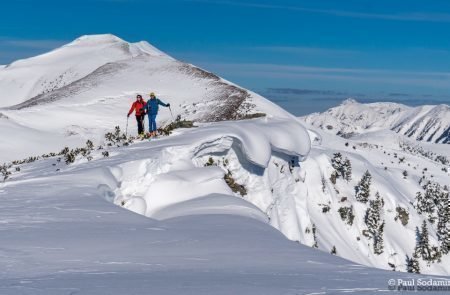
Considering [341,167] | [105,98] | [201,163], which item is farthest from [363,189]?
[105,98]

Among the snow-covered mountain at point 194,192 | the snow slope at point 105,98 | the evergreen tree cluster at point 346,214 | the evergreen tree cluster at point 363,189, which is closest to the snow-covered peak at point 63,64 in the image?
the snow slope at point 105,98

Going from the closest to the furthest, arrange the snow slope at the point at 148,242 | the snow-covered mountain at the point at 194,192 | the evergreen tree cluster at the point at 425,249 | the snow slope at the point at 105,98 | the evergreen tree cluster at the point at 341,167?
the snow slope at the point at 148,242, the snow-covered mountain at the point at 194,192, the evergreen tree cluster at the point at 425,249, the evergreen tree cluster at the point at 341,167, the snow slope at the point at 105,98

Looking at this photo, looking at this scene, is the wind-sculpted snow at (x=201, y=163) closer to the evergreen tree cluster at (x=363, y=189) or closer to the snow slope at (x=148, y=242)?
the snow slope at (x=148, y=242)

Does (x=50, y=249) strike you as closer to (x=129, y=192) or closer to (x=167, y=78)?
(x=129, y=192)

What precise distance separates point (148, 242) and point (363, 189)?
1539 inches

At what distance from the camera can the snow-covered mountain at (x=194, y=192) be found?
9.70 meters

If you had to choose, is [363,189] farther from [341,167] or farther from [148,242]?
[148,242]

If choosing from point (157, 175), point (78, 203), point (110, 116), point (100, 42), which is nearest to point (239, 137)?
point (157, 175)

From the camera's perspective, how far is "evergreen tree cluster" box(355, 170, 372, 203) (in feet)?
154

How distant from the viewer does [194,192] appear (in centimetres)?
2048

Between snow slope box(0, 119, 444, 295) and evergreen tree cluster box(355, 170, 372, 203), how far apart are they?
88.9ft

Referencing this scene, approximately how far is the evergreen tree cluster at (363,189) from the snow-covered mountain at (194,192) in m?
0.34

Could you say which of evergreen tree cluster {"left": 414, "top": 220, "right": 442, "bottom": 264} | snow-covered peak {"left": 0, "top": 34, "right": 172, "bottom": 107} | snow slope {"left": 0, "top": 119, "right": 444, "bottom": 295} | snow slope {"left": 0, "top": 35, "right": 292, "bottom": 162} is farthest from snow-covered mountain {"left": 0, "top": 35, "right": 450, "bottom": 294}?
snow-covered peak {"left": 0, "top": 34, "right": 172, "bottom": 107}

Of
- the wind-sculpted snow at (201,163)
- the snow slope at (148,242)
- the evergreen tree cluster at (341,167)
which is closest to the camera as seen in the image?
the snow slope at (148,242)
